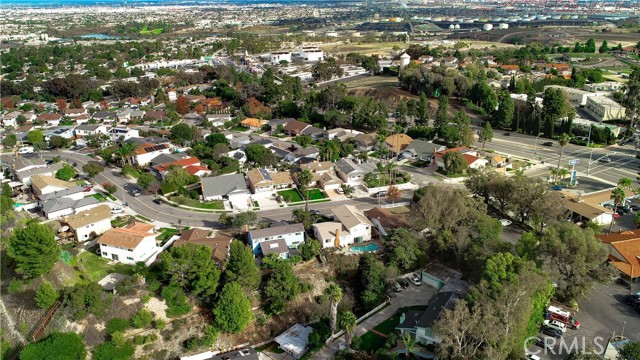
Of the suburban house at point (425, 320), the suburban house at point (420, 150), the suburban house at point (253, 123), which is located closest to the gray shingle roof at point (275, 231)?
the suburban house at point (425, 320)

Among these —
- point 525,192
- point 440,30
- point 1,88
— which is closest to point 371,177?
point 525,192

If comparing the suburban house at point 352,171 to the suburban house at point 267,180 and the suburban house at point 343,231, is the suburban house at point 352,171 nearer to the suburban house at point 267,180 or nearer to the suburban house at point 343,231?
the suburban house at point 267,180

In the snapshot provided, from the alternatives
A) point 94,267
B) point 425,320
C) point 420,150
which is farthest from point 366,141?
point 94,267

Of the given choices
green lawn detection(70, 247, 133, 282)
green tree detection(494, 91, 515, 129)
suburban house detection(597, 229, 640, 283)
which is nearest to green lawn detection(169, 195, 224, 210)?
green lawn detection(70, 247, 133, 282)

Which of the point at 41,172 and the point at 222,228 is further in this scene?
the point at 41,172

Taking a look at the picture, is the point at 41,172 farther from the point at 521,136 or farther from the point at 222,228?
the point at 521,136

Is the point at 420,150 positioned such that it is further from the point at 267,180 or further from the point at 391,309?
the point at 391,309
